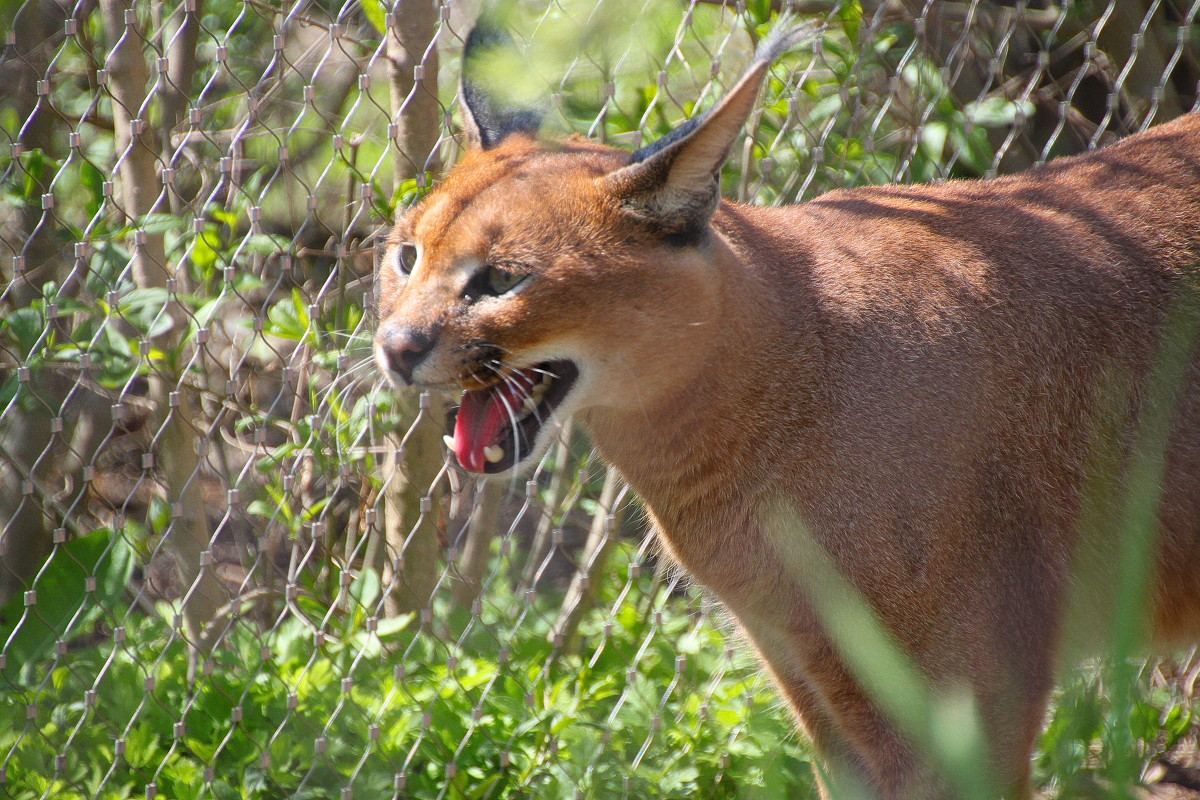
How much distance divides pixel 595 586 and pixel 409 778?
1.07 m

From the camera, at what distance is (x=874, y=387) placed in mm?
2547

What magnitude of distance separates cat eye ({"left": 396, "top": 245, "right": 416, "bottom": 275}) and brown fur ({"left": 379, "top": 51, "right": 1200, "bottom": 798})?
27mm

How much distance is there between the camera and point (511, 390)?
7.83ft

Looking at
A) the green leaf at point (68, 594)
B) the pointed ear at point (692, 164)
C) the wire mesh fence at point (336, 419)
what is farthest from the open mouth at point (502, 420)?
the green leaf at point (68, 594)

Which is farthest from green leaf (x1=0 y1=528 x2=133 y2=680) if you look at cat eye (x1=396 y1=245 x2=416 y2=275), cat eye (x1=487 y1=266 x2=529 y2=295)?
cat eye (x1=487 y1=266 x2=529 y2=295)

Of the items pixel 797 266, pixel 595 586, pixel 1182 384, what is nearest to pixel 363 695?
pixel 595 586

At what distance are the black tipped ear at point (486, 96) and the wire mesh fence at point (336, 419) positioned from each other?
0.21m

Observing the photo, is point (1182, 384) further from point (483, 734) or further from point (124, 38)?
point (124, 38)

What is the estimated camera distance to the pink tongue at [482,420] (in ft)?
8.01

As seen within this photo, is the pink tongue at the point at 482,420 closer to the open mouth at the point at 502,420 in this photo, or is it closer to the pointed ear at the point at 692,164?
the open mouth at the point at 502,420

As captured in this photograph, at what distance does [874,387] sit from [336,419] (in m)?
1.89

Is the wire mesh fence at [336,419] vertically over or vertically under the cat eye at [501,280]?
under

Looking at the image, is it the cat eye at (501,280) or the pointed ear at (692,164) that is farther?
the cat eye at (501,280)

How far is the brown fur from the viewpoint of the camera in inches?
96.3
